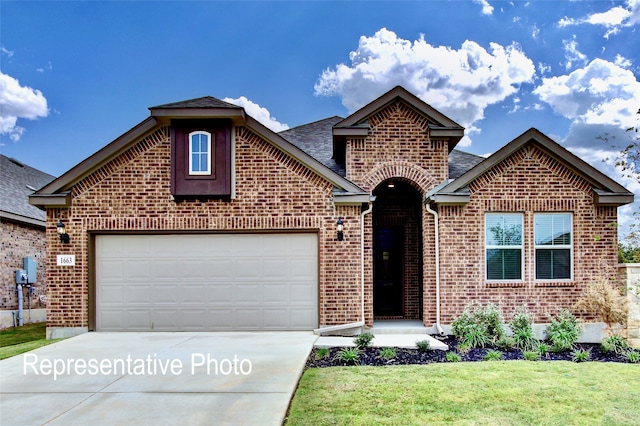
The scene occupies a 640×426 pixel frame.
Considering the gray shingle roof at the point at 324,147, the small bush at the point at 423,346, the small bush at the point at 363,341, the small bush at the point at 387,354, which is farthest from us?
the gray shingle roof at the point at 324,147

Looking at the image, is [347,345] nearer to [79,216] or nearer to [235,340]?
[235,340]

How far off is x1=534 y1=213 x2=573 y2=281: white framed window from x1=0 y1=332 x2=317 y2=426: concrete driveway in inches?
217

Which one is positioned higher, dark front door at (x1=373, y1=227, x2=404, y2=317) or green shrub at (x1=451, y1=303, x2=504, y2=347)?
dark front door at (x1=373, y1=227, x2=404, y2=317)

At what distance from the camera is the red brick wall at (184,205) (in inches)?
423

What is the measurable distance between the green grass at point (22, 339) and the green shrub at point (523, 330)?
382 inches

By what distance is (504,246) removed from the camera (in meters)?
10.9

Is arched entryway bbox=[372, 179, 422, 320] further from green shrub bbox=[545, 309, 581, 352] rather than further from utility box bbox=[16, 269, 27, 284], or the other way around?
utility box bbox=[16, 269, 27, 284]

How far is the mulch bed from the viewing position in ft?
26.5

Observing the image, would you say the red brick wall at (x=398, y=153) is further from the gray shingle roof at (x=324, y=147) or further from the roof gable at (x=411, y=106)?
the gray shingle roof at (x=324, y=147)

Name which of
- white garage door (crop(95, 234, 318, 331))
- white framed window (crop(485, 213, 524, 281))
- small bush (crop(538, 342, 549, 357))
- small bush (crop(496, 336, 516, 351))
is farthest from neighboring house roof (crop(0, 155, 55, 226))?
small bush (crop(538, 342, 549, 357))

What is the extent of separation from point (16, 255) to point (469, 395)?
46.9 ft

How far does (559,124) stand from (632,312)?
783 cm

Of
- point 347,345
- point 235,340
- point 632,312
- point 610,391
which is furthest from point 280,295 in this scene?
point 632,312

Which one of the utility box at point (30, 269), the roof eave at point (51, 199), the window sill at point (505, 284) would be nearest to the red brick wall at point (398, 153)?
the window sill at point (505, 284)
